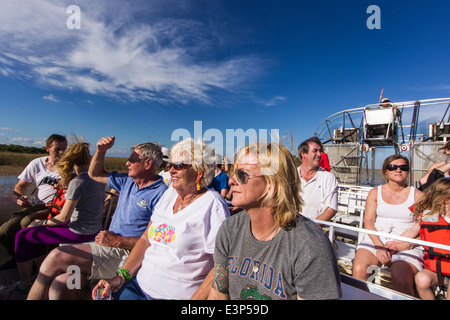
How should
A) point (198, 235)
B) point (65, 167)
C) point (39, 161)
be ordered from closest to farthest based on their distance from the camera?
point (198, 235), point (65, 167), point (39, 161)

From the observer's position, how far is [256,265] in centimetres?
125

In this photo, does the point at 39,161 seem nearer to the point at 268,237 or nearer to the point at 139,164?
the point at 139,164

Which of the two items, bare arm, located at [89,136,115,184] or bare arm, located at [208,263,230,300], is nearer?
bare arm, located at [208,263,230,300]

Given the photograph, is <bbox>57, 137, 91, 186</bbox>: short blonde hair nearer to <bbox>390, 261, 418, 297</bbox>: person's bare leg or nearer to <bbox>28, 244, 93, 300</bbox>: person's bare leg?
<bbox>28, 244, 93, 300</bbox>: person's bare leg

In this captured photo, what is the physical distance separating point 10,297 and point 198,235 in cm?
252

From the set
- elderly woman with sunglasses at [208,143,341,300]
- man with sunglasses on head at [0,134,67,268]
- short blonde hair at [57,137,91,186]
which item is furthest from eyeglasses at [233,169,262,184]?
man with sunglasses on head at [0,134,67,268]

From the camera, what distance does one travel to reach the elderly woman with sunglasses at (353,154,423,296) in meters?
2.08

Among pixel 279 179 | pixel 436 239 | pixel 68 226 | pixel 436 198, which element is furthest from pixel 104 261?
pixel 436 198

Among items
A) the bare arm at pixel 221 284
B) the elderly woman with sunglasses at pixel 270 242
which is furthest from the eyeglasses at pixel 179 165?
the bare arm at pixel 221 284

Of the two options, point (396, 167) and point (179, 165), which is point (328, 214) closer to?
point (396, 167)

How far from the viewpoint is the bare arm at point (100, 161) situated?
2.68 meters

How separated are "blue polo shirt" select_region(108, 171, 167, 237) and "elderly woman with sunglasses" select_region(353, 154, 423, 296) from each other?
2.21 metres

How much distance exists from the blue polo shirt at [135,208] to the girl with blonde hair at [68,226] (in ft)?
1.30
